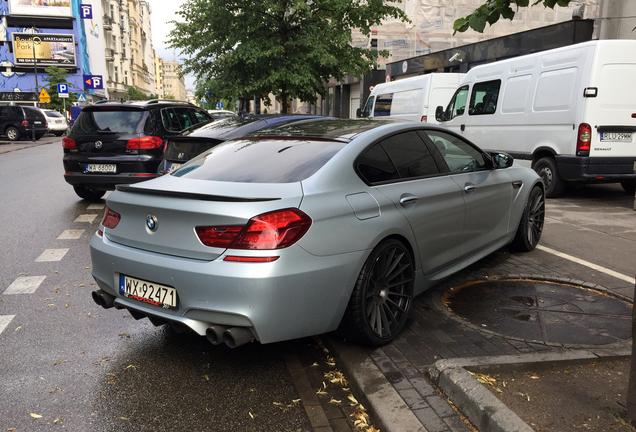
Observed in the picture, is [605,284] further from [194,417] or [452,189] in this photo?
[194,417]

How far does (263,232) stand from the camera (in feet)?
9.91

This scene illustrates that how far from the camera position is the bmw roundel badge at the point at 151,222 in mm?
3320

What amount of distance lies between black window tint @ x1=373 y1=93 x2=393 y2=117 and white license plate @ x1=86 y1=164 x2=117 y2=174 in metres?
10.3

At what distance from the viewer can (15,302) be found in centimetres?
475

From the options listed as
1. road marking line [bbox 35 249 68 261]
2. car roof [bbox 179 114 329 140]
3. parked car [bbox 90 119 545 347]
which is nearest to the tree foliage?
parked car [bbox 90 119 545 347]

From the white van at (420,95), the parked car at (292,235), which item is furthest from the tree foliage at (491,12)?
the white van at (420,95)

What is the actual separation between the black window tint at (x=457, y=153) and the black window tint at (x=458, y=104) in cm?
772

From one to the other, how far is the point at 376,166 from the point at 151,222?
1542 mm

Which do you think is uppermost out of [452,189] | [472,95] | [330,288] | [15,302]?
[472,95]

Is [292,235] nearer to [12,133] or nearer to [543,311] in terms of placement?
[543,311]

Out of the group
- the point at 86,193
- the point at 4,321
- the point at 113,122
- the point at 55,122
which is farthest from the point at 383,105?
the point at 55,122

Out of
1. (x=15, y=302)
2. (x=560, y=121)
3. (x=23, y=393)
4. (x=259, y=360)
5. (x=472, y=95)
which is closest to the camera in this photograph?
(x=23, y=393)

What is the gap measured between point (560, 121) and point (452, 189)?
19.9 ft

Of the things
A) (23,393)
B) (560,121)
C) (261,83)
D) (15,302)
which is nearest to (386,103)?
(261,83)
